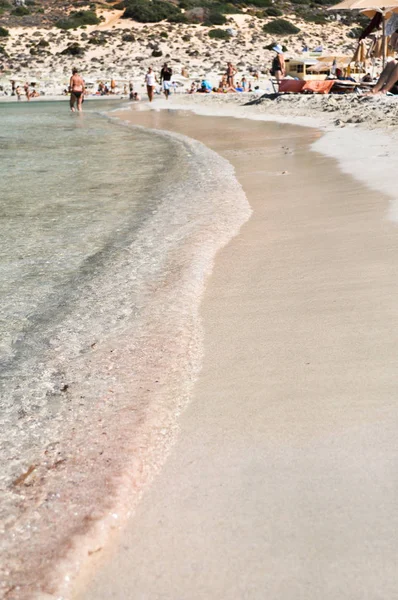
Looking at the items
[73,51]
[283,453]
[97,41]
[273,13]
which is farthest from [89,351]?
[273,13]

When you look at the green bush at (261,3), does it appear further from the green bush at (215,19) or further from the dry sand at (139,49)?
the green bush at (215,19)

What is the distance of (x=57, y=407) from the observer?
2.61m

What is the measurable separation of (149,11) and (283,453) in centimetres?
6206

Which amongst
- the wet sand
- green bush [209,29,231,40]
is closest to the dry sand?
green bush [209,29,231,40]

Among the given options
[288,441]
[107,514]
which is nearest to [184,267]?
[288,441]

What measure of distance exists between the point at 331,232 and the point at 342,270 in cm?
95

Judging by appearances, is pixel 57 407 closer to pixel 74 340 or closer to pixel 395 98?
pixel 74 340

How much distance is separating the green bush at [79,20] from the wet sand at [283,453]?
59.3m

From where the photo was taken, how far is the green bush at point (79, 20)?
5753cm

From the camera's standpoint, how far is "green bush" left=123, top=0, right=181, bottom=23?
5819 centimetres

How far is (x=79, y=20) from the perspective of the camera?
5866 centimetres

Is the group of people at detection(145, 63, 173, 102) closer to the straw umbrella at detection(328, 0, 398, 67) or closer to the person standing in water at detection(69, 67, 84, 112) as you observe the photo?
the person standing in water at detection(69, 67, 84, 112)

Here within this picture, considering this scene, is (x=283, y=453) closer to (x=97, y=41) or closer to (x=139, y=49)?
(x=139, y=49)

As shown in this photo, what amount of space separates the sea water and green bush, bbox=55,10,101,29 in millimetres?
55274
